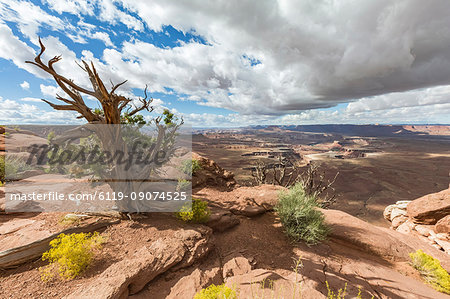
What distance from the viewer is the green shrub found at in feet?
21.7

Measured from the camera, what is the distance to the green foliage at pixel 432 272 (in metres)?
5.71

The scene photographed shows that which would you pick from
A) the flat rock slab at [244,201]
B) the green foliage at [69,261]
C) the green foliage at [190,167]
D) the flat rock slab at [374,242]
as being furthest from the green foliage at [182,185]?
the flat rock slab at [374,242]

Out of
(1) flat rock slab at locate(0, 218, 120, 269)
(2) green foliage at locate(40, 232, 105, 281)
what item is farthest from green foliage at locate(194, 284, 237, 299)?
(1) flat rock slab at locate(0, 218, 120, 269)

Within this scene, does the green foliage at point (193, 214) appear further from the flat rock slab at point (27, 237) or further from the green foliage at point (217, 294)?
the green foliage at point (217, 294)

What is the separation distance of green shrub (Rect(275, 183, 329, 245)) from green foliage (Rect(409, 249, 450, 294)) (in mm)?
3317

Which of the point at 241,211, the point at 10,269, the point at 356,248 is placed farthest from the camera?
the point at 241,211

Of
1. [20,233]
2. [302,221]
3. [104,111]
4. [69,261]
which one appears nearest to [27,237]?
[20,233]

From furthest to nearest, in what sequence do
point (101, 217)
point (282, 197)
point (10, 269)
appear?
point (282, 197) < point (101, 217) < point (10, 269)

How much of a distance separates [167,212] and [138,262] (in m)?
2.85

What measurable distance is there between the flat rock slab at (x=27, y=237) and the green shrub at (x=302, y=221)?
22.1 feet

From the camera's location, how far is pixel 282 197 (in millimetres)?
8172

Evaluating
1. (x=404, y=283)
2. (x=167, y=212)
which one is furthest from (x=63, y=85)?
(x=404, y=283)

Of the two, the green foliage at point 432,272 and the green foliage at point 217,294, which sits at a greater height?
the green foliage at point 217,294

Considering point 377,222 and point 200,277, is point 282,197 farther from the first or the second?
point 377,222
